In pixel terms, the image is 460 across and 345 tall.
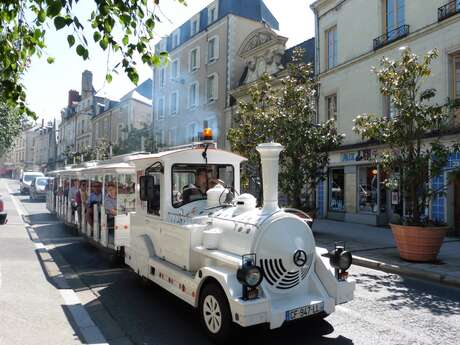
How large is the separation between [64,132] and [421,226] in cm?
6755

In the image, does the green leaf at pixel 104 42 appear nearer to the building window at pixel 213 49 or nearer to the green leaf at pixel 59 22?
the green leaf at pixel 59 22

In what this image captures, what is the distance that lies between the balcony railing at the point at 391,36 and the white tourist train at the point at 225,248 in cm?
1180

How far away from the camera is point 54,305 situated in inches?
225

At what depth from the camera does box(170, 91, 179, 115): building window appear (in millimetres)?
34484

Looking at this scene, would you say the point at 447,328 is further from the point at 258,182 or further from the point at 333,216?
the point at 333,216

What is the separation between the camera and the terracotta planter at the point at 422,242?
8.59 meters

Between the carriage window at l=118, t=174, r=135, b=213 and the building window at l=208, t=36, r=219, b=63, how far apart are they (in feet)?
67.5

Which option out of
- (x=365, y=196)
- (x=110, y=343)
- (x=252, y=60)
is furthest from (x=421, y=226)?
(x=252, y=60)

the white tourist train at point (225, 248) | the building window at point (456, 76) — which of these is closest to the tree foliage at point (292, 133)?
the building window at point (456, 76)

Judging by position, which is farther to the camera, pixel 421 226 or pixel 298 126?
pixel 298 126

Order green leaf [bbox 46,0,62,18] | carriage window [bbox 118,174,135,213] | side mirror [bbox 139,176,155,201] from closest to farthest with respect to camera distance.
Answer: green leaf [bbox 46,0,62,18] < side mirror [bbox 139,176,155,201] < carriage window [bbox 118,174,135,213]


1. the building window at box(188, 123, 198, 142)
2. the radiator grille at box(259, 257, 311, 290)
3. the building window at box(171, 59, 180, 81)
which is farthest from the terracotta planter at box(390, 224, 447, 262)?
the building window at box(171, 59, 180, 81)

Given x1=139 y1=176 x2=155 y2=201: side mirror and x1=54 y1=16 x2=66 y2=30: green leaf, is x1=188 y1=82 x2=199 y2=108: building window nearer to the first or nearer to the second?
x1=139 y1=176 x2=155 y2=201: side mirror

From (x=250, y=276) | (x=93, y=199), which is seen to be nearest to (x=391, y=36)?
(x=93, y=199)
